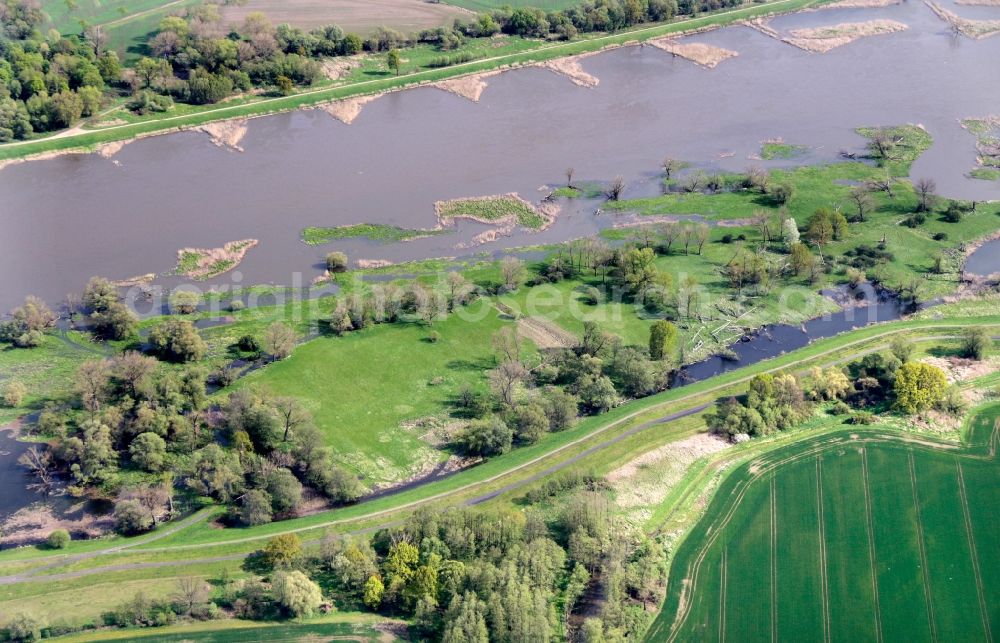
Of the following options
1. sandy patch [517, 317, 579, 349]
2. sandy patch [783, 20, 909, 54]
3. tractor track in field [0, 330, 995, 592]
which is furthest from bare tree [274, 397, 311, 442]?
sandy patch [783, 20, 909, 54]

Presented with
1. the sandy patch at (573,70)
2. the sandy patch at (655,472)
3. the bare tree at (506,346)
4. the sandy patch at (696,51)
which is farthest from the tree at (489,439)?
the sandy patch at (696,51)

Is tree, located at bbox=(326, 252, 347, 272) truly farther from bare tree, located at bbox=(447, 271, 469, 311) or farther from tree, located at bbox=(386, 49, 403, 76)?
tree, located at bbox=(386, 49, 403, 76)

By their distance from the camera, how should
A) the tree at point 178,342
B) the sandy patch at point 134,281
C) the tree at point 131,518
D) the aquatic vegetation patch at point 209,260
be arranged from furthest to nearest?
1. the aquatic vegetation patch at point 209,260
2. the sandy patch at point 134,281
3. the tree at point 178,342
4. the tree at point 131,518

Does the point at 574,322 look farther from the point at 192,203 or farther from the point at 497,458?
the point at 192,203

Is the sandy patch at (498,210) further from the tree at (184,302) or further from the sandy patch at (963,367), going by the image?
the sandy patch at (963,367)

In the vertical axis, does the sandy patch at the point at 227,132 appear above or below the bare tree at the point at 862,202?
above

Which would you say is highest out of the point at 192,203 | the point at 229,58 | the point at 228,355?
the point at 229,58

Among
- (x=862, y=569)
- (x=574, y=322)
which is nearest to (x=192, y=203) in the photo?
(x=574, y=322)

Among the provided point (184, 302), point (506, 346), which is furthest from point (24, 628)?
point (506, 346)
